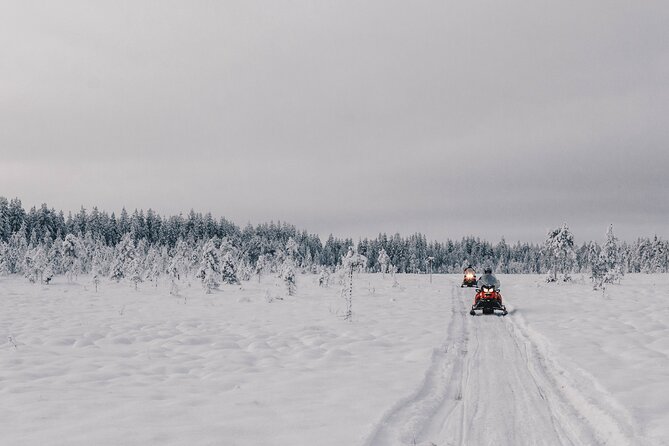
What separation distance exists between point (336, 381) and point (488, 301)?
1314 cm

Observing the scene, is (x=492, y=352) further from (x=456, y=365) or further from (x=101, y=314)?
(x=101, y=314)

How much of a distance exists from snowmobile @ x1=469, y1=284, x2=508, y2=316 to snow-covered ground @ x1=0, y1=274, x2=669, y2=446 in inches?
61.9

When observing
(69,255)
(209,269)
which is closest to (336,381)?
(209,269)

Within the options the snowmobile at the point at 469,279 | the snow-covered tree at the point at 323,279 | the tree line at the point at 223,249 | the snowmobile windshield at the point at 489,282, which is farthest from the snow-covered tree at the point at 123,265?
the snowmobile windshield at the point at 489,282

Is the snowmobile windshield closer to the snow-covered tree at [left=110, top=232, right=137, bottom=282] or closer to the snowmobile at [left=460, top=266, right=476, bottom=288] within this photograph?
the snowmobile at [left=460, top=266, right=476, bottom=288]

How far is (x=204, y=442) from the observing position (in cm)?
574

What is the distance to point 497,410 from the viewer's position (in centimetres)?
739

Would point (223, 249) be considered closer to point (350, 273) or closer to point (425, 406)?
point (350, 273)

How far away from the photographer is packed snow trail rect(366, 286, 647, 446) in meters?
6.19

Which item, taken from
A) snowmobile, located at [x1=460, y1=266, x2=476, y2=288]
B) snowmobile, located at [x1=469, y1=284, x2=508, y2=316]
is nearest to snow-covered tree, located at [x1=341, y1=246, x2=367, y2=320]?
snowmobile, located at [x1=469, y1=284, x2=508, y2=316]

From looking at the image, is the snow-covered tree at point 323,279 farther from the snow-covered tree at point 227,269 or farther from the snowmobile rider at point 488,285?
the snowmobile rider at point 488,285

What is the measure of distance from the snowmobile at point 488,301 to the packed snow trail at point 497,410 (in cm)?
843

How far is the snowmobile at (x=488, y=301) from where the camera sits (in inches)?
796

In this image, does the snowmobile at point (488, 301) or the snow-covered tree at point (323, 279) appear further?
the snow-covered tree at point (323, 279)
